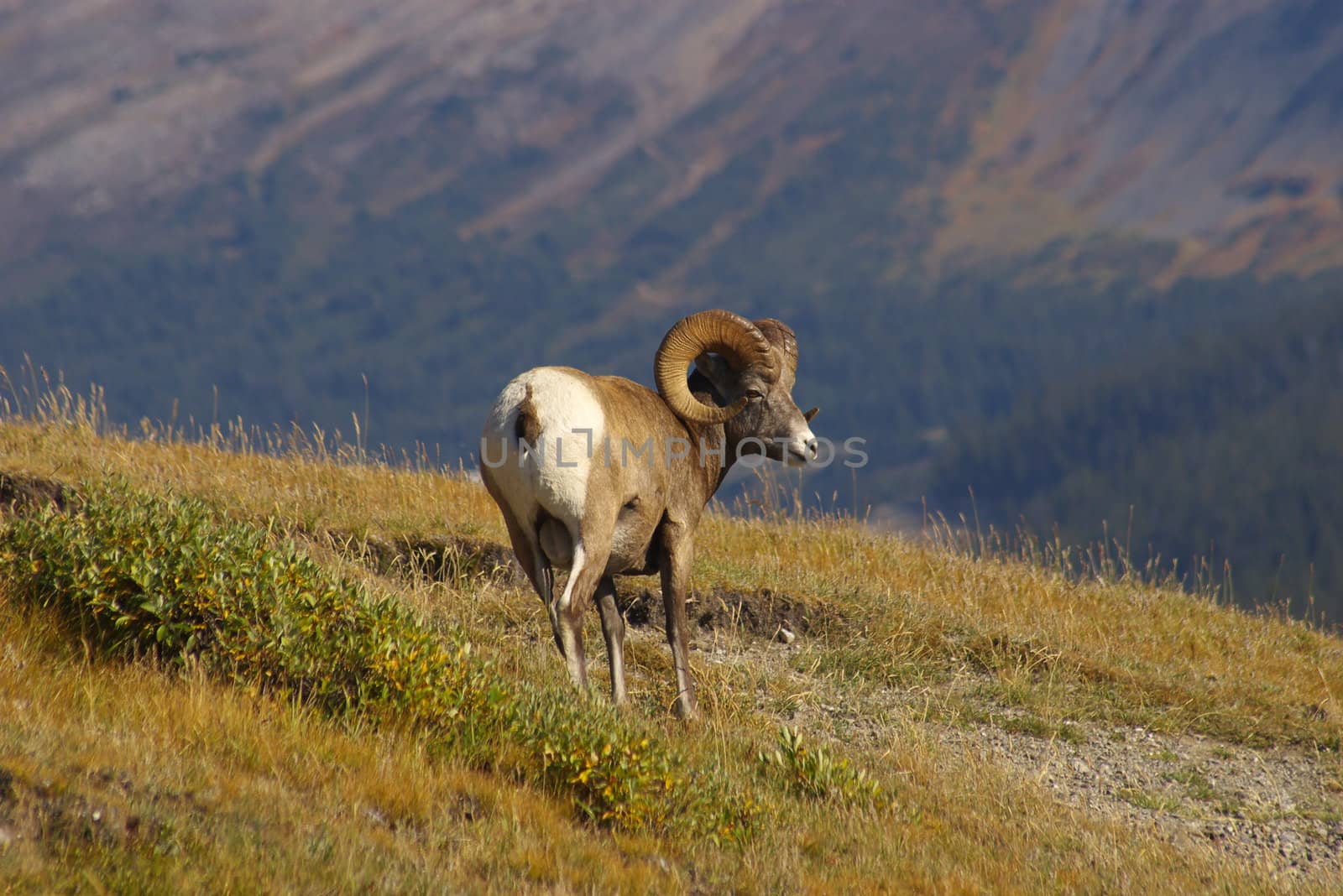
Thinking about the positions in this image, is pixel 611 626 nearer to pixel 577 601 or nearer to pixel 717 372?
pixel 577 601

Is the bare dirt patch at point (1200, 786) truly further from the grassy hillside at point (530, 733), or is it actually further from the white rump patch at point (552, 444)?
the white rump patch at point (552, 444)

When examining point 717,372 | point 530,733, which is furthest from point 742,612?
point 530,733

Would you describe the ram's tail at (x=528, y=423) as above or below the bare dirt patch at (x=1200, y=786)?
above

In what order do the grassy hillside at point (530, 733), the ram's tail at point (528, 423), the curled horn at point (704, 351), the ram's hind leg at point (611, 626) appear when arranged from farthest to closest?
the curled horn at point (704, 351), the ram's hind leg at point (611, 626), the ram's tail at point (528, 423), the grassy hillside at point (530, 733)

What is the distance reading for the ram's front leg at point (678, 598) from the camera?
829 centimetres

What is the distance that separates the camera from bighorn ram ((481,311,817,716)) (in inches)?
289

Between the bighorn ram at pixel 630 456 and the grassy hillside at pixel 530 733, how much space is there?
1.98 ft

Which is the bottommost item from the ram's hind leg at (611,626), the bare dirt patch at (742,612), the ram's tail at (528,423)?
the bare dirt patch at (742,612)

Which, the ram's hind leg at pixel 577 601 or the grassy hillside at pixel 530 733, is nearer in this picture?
the grassy hillside at pixel 530 733

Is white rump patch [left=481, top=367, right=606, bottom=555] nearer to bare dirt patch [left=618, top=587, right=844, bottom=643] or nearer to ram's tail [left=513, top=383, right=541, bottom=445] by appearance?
ram's tail [left=513, top=383, right=541, bottom=445]

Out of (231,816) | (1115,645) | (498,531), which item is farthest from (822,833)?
(1115,645)

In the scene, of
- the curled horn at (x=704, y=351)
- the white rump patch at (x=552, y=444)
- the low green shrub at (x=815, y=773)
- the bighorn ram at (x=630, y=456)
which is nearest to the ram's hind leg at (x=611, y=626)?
the bighorn ram at (x=630, y=456)

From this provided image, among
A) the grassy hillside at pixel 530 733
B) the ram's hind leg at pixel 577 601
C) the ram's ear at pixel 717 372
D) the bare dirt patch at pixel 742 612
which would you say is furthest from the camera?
the bare dirt patch at pixel 742 612

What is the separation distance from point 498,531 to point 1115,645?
5.94 m
